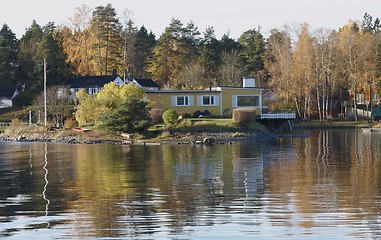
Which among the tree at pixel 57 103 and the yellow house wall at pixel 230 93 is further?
the tree at pixel 57 103

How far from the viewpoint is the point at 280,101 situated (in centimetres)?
7344

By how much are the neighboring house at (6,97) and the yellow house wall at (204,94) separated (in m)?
22.7

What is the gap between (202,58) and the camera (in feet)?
267

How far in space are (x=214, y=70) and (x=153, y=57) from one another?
8404mm

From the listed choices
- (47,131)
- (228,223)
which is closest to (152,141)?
(47,131)

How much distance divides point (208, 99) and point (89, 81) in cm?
2054

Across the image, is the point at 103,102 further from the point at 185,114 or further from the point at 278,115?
the point at 278,115

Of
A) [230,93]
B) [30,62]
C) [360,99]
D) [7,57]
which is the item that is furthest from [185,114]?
[360,99]

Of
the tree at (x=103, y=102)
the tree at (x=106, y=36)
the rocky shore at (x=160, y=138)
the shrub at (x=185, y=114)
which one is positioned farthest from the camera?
the tree at (x=106, y=36)

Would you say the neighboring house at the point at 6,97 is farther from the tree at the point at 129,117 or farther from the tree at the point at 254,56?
the tree at the point at 129,117

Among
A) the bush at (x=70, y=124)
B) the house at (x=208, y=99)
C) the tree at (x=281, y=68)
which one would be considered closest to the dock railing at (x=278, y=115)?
the house at (x=208, y=99)

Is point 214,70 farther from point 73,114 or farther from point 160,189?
point 160,189

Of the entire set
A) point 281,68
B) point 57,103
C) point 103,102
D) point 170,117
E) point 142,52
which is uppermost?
point 142,52

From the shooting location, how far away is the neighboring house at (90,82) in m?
73.2
